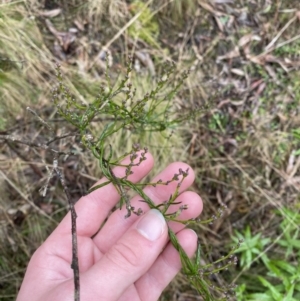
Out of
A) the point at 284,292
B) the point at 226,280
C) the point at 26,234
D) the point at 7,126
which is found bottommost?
the point at 226,280

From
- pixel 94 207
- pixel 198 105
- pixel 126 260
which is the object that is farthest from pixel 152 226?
pixel 198 105

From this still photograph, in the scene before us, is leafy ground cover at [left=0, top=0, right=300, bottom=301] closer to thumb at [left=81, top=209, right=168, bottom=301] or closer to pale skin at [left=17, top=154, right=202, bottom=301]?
pale skin at [left=17, top=154, right=202, bottom=301]

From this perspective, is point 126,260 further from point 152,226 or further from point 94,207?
point 94,207

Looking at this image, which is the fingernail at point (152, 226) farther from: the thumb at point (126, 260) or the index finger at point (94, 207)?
the index finger at point (94, 207)

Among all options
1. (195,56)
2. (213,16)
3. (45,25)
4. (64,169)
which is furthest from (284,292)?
(45,25)

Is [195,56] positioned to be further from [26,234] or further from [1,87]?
[26,234]
